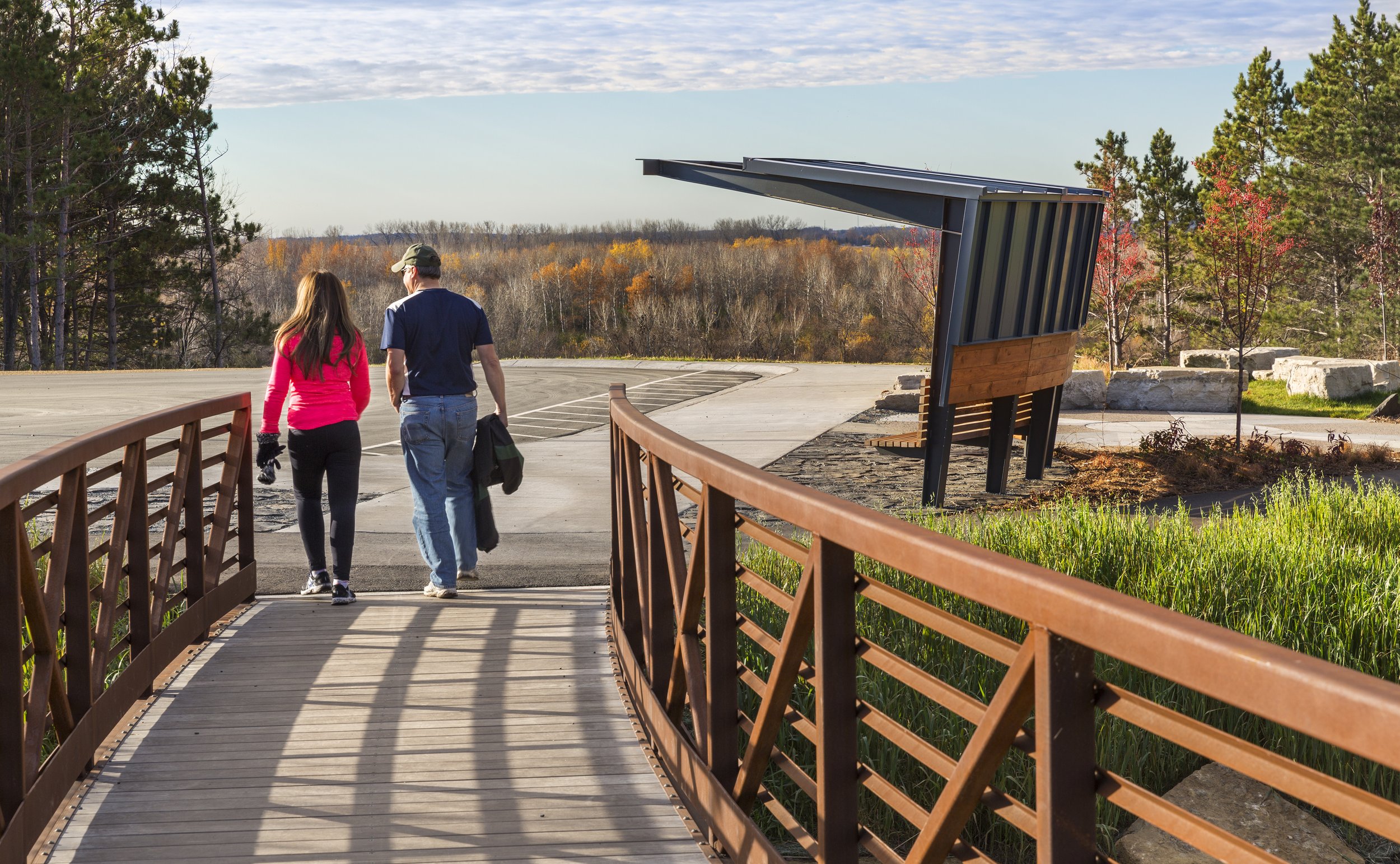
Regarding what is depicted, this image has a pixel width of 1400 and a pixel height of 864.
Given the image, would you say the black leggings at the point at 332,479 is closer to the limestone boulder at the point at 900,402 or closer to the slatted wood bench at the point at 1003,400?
the slatted wood bench at the point at 1003,400

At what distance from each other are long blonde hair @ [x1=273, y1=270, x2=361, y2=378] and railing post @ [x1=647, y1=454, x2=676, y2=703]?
8.50ft

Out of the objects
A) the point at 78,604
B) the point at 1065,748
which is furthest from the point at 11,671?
the point at 1065,748

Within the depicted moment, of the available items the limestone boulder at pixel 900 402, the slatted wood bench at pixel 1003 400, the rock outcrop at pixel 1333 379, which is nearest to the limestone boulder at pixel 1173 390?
the rock outcrop at pixel 1333 379

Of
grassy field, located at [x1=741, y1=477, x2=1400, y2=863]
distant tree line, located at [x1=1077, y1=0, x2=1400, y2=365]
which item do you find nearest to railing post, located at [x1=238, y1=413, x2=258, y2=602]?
grassy field, located at [x1=741, y1=477, x2=1400, y2=863]

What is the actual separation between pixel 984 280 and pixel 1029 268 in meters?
0.95

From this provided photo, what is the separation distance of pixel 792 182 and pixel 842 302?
59967 millimetres

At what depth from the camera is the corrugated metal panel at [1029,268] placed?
9.62 metres

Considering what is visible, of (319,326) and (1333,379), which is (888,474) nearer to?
(319,326)

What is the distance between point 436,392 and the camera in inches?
243

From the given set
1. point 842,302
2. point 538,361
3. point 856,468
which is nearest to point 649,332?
point 842,302

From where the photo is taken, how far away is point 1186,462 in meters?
11.5

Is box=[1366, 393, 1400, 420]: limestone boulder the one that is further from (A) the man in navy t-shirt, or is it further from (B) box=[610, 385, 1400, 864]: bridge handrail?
(B) box=[610, 385, 1400, 864]: bridge handrail

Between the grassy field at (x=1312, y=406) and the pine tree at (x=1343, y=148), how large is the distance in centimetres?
1237

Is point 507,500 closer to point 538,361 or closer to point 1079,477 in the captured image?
point 1079,477
